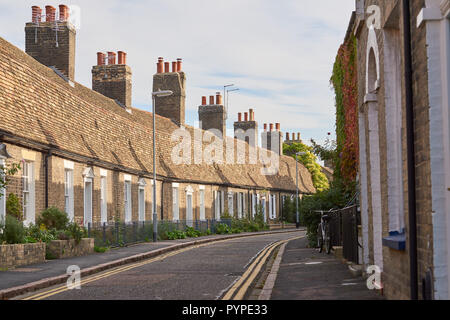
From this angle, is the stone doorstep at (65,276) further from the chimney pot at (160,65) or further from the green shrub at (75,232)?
the chimney pot at (160,65)

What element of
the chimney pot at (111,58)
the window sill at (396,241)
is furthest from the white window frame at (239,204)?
the window sill at (396,241)

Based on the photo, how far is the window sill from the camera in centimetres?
790

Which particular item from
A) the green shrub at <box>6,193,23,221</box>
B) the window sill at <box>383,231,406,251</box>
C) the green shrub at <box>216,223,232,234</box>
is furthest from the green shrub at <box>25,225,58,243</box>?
the green shrub at <box>216,223,232,234</box>

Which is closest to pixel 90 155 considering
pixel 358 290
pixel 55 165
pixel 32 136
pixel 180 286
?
pixel 55 165

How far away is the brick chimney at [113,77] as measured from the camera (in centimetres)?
3606

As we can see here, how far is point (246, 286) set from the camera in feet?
40.8

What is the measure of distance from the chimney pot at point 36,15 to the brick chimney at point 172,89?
43.2 feet

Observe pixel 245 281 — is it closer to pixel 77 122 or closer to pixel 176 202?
pixel 77 122

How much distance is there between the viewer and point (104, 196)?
90.8 ft

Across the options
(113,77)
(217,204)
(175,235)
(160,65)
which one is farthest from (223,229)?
(113,77)

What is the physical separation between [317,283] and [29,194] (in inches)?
464

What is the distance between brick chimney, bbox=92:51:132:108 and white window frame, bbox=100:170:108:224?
32.6 ft

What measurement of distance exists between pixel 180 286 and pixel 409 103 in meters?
6.68
